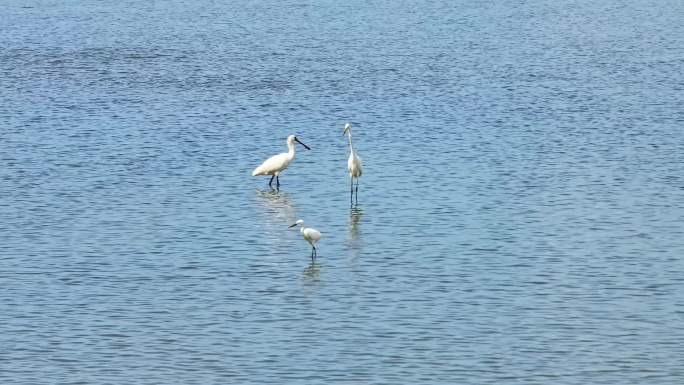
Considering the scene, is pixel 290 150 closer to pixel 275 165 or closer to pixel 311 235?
pixel 275 165

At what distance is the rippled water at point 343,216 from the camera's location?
2411cm

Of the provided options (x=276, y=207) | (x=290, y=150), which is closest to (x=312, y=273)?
→ (x=276, y=207)

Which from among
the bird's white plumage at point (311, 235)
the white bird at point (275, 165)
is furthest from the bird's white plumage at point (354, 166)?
the bird's white plumage at point (311, 235)

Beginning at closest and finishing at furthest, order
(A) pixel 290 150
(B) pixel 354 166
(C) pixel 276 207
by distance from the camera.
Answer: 1. (C) pixel 276 207
2. (B) pixel 354 166
3. (A) pixel 290 150

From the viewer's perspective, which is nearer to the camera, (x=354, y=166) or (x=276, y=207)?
(x=276, y=207)

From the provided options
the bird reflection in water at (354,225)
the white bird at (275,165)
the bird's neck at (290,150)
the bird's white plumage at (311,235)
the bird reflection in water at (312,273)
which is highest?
the bird's neck at (290,150)

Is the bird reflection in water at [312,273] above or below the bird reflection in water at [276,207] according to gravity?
below

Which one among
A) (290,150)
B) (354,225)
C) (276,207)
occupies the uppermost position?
(290,150)

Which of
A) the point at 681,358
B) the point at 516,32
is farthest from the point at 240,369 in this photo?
the point at 516,32

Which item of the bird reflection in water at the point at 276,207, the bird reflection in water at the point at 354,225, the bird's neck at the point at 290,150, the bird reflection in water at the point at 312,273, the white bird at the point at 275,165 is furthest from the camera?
the bird's neck at the point at 290,150

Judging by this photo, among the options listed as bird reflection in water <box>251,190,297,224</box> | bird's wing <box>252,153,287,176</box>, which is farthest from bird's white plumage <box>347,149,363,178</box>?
bird's wing <box>252,153,287,176</box>

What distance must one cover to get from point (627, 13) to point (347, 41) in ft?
64.5

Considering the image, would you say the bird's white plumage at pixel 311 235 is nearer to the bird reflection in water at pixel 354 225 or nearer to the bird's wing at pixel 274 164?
the bird reflection in water at pixel 354 225

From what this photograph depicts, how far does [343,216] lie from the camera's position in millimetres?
33844
